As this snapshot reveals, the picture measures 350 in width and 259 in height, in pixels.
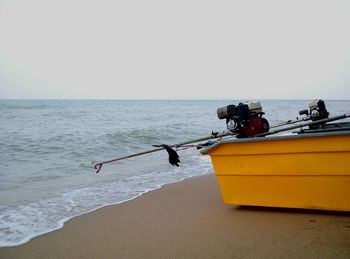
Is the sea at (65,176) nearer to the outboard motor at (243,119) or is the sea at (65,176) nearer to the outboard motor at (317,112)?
the outboard motor at (243,119)

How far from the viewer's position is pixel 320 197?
350 cm

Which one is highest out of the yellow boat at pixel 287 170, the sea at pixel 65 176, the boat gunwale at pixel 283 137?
the boat gunwale at pixel 283 137

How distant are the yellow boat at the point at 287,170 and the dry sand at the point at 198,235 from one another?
0.18 m

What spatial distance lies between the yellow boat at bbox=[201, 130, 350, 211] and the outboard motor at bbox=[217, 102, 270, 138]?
504 millimetres

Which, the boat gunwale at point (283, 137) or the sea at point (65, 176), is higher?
the boat gunwale at point (283, 137)

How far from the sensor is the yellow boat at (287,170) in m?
3.36

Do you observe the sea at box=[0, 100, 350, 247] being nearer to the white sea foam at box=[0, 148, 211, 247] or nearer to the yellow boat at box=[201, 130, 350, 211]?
the white sea foam at box=[0, 148, 211, 247]

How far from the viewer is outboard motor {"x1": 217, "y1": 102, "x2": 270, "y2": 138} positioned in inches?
166

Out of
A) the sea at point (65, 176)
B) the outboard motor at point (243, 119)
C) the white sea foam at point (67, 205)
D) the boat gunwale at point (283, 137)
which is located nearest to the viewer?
the boat gunwale at point (283, 137)

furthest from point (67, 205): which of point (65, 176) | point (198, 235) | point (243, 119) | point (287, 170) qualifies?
point (287, 170)

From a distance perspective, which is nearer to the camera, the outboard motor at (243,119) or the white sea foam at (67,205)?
the white sea foam at (67,205)

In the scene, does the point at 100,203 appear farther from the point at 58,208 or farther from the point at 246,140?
the point at 246,140

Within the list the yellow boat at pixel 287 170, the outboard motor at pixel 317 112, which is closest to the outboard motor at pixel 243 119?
the yellow boat at pixel 287 170

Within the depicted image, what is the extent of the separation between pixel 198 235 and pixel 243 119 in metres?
1.57
